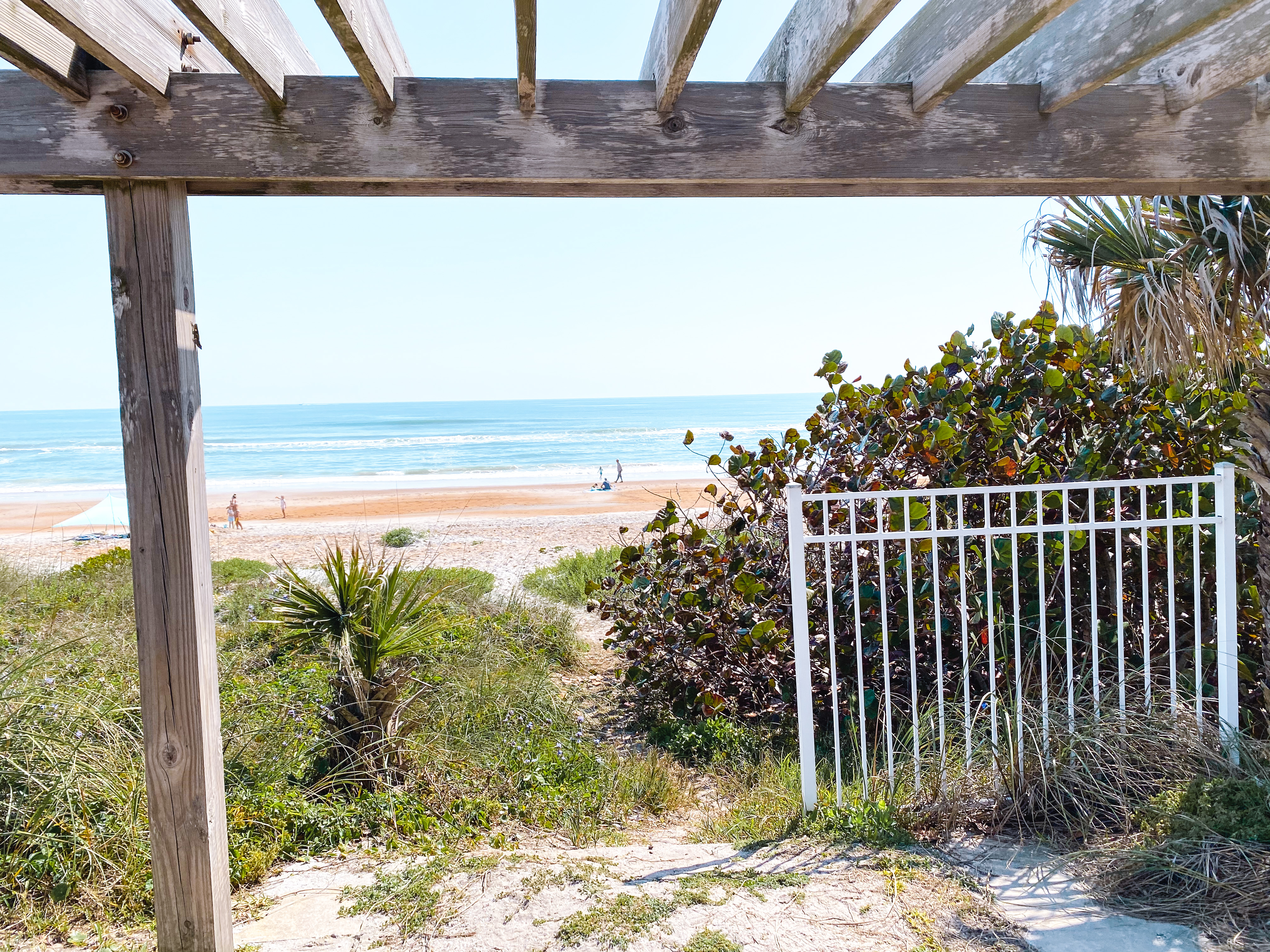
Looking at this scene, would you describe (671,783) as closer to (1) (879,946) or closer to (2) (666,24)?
(1) (879,946)

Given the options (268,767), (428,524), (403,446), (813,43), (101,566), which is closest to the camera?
(813,43)

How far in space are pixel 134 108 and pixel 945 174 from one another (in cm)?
213

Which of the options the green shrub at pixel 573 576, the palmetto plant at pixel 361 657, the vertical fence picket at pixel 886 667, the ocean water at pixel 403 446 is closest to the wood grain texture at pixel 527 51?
the vertical fence picket at pixel 886 667

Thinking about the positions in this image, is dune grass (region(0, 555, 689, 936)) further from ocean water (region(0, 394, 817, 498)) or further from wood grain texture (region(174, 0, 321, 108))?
ocean water (region(0, 394, 817, 498))

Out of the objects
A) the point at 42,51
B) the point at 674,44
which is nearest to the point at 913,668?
the point at 674,44

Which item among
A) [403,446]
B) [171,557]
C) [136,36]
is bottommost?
[171,557]

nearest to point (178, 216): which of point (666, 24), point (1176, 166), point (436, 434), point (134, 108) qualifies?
point (134, 108)

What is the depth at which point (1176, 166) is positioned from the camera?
82.0 inches

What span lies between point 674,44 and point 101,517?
20940 mm

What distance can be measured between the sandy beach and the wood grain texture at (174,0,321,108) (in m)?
4.42

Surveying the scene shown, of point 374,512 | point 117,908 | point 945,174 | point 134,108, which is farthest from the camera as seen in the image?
point 374,512

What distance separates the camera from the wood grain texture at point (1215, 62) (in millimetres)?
1737

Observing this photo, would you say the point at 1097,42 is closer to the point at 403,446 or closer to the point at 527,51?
the point at 527,51

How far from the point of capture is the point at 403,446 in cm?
3797
